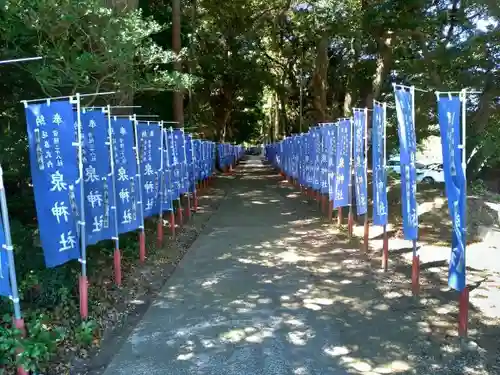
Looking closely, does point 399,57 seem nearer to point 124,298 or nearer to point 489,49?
point 489,49

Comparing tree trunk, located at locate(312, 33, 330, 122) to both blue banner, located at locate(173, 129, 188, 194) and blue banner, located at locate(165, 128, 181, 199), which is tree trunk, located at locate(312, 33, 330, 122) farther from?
blue banner, located at locate(165, 128, 181, 199)

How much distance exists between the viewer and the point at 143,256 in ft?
28.3

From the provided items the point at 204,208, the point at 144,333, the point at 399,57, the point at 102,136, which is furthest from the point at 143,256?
the point at 399,57

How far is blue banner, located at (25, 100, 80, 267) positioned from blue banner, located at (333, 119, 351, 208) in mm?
6562

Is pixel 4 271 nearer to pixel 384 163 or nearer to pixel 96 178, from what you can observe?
pixel 96 178

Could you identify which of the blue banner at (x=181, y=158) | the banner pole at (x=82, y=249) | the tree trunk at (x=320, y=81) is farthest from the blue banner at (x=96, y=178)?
the tree trunk at (x=320, y=81)

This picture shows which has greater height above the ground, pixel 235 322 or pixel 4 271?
pixel 4 271

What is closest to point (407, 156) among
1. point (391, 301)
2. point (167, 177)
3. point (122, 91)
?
point (391, 301)

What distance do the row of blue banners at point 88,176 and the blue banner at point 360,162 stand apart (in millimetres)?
3861

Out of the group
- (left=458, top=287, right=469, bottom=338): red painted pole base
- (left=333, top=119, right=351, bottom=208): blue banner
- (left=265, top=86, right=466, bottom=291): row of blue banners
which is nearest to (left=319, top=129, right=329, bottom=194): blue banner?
(left=265, top=86, right=466, bottom=291): row of blue banners

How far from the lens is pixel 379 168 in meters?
8.19

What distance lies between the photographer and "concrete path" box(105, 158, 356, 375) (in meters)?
4.68

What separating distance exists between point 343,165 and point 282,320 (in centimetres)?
595

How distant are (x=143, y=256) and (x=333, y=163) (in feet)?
18.7
